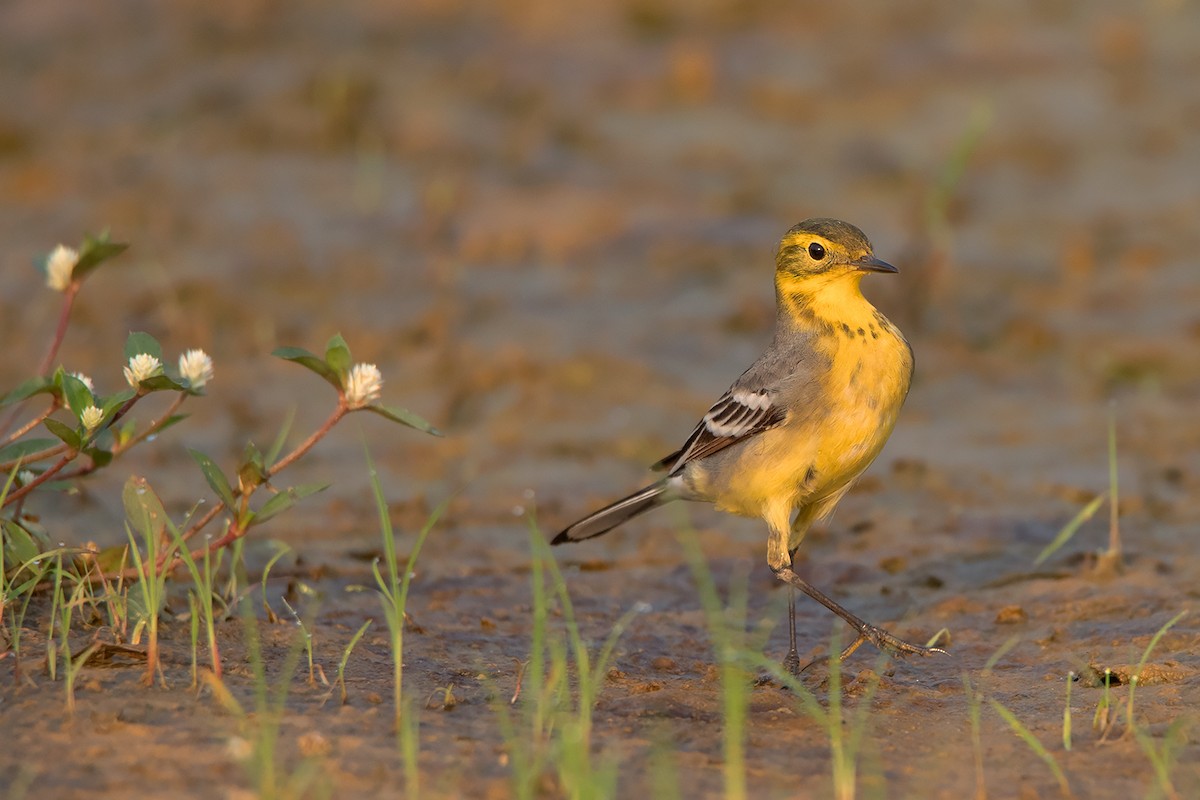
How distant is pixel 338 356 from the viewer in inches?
211

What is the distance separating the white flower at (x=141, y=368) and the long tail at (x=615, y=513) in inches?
74.1

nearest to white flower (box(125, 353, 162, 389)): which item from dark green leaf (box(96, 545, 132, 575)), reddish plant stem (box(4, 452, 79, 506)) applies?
reddish plant stem (box(4, 452, 79, 506))

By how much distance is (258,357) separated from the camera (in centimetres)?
1000

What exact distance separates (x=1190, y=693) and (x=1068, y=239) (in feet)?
22.1

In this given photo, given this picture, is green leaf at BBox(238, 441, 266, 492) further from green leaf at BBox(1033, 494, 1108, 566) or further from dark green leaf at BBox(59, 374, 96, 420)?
green leaf at BBox(1033, 494, 1108, 566)

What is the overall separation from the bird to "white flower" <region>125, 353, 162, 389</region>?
6.32 ft

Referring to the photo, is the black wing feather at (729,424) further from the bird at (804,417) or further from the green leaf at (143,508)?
the green leaf at (143,508)

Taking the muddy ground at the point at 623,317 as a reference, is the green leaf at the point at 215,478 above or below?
below

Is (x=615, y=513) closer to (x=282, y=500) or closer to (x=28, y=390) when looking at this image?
(x=282, y=500)

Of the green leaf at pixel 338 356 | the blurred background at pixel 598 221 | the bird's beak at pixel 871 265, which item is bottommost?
the green leaf at pixel 338 356

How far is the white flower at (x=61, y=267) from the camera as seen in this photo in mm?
5824

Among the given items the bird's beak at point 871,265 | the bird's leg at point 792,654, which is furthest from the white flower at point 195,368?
the bird's beak at point 871,265

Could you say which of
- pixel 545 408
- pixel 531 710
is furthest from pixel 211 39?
pixel 531 710

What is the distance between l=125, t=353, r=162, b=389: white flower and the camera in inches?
211
